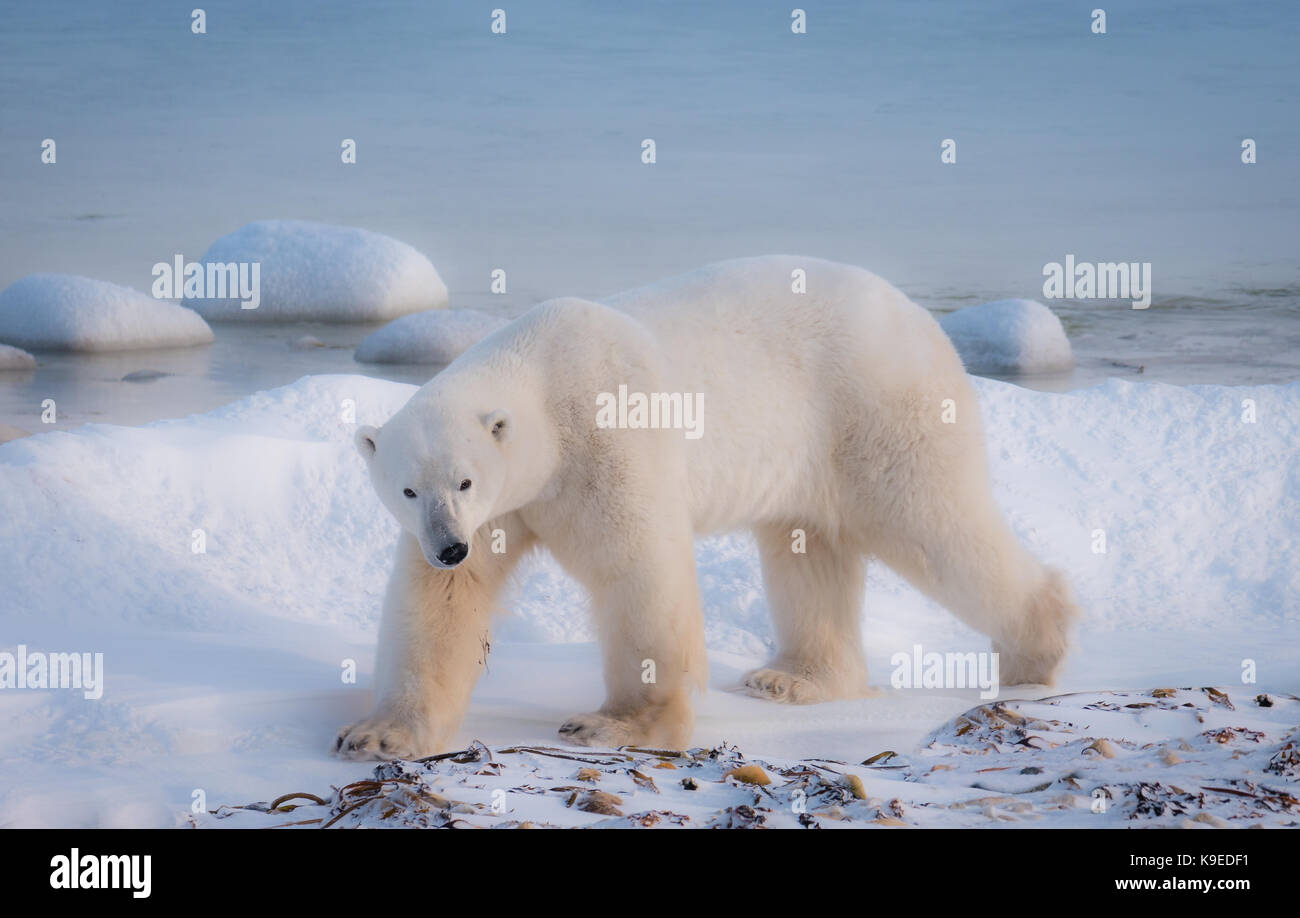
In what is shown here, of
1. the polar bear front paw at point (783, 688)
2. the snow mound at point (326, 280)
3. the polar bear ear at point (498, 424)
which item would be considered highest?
the snow mound at point (326, 280)

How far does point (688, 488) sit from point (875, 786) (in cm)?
120

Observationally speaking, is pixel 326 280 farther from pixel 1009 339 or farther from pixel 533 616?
pixel 533 616

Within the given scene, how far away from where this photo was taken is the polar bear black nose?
346cm

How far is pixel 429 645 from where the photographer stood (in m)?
3.92

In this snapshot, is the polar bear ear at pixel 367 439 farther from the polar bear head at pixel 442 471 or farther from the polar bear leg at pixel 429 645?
the polar bear leg at pixel 429 645

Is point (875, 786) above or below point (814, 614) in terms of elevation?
below

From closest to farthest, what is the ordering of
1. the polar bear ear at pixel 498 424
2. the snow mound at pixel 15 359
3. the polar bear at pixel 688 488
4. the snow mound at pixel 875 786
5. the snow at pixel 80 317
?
the snow mound at pixel 875 786 → the polar bear ear at pixel 498 424 → the polar bear at pixel 688 488 → the snow mound at pixel 15 359 → the snow at pixel 80 317

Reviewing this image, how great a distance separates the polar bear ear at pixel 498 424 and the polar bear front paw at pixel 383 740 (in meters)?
0.83

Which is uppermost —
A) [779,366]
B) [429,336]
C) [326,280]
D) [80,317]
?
[326,280]

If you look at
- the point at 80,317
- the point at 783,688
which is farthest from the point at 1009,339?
the point at 80,317

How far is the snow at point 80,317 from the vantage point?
9.96 m

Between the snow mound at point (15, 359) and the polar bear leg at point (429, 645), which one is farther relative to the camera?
the snow mound at point (15, 359)

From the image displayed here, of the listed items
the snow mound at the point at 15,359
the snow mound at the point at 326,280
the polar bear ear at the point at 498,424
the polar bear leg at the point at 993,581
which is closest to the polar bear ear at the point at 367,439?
the polar bear ear at the point at 498,424
